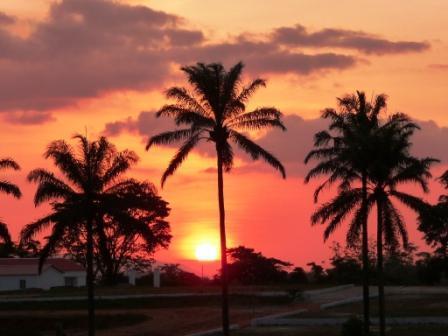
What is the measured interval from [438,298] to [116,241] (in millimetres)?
42846

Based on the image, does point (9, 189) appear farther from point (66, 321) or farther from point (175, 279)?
point (175, 279)

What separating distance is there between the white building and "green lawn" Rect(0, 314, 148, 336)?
121ft

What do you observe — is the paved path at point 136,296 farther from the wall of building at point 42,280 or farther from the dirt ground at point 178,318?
the wall of building at point 42,280

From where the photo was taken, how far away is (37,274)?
10719 cm

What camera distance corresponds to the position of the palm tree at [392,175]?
4716cm

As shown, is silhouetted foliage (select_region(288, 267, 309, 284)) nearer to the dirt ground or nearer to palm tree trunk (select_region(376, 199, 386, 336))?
the dirt ground

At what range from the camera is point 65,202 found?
48.4 metres

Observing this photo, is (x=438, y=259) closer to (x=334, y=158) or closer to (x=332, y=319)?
(x=332, y=319)

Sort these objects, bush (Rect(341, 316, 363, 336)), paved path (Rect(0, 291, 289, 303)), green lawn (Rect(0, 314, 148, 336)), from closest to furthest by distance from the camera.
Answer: bush (Rect(341, 316, 363, 336))
green lawn (Rect(0, 314, 148, 336))
paved path (Rect(0, 291, 289, 303))

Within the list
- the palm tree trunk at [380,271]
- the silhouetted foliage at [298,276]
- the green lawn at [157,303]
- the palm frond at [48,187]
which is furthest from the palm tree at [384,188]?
the silhouetted foliage at [298,276]

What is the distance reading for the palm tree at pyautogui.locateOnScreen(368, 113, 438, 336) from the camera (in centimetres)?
4716

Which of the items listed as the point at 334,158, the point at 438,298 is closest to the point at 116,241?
the point at 438,298

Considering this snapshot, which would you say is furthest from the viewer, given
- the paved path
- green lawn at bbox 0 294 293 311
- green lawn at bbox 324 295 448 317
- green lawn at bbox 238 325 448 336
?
the paved path

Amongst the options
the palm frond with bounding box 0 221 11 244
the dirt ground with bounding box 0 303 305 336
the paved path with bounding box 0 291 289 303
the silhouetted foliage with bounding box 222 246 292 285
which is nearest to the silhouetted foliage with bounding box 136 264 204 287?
the silhouetted foliage with bounding box 222 246 292 285
